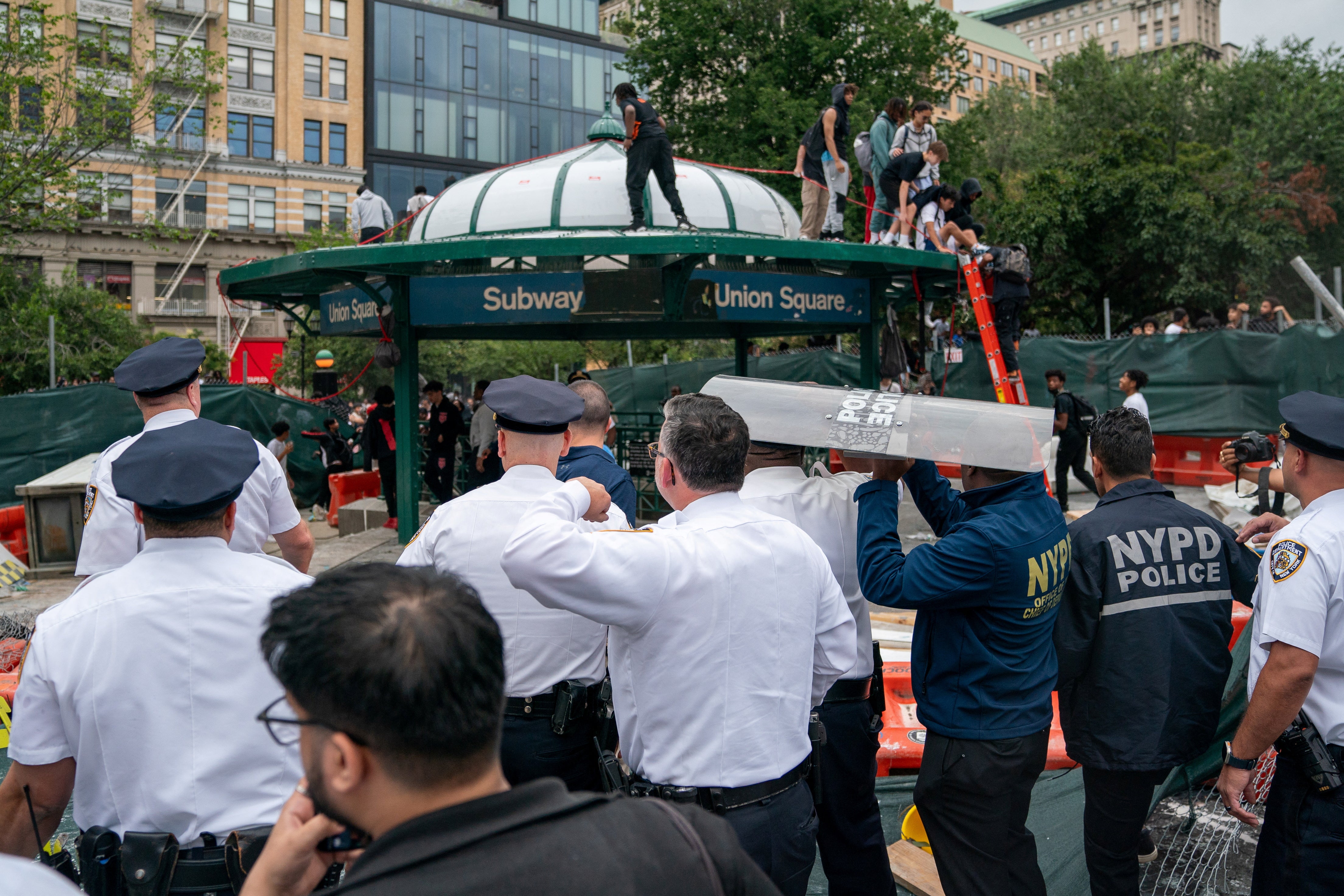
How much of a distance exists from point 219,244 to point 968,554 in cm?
5278

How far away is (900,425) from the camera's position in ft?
9.57

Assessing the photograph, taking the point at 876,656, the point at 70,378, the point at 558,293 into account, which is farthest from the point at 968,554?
the point at 70,378

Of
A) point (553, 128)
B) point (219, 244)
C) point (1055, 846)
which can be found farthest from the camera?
point (553, 128)

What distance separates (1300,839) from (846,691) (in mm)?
1408

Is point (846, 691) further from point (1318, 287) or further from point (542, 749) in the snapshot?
point (1318, 287)

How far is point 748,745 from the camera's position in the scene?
260 centimetres

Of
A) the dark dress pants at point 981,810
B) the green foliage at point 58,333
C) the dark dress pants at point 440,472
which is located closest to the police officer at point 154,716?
the dark dress pants at point 981,810

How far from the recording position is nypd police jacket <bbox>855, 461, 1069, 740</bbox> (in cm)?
308

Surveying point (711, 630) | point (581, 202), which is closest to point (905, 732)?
point (711, 630)

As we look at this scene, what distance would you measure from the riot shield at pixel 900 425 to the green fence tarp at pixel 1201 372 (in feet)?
35.6

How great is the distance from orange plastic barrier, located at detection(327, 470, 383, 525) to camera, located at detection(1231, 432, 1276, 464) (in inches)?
489

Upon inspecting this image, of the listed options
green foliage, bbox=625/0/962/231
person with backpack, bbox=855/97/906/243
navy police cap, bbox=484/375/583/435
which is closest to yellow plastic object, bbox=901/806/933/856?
navy police cap, bbox=484/375/583/435

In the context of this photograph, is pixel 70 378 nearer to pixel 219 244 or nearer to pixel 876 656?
pixel 219 244

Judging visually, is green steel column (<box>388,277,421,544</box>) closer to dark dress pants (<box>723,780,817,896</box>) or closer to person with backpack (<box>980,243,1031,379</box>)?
person with backpack (<box>980,243,1031,379</box>)
